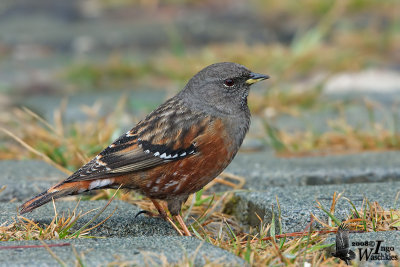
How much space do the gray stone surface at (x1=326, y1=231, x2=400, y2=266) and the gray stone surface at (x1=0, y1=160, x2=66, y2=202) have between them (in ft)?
7.35

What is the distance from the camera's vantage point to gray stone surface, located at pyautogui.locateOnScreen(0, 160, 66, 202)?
188 inches

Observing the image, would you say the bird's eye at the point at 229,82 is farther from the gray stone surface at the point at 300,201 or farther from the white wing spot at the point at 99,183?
the white wing spot at the point at 99,183

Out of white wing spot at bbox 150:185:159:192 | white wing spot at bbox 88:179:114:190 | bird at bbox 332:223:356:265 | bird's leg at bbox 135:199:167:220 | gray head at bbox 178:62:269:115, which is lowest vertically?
bird at bbox 332:223:356:265

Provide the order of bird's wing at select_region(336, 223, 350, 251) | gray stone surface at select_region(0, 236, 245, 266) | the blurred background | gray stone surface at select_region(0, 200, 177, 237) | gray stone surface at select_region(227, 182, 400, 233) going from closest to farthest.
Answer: gray stone surface at select_region(0, 236, 245, 266) → bird's wing at select_region(336, 223, 350, 251) → gray stone surface at select_region(227, 182, 400, 233) → gray stone surface at select_region(0, 200, 177, 237) → the blurred background

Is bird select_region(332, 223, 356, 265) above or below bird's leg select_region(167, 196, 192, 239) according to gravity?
below

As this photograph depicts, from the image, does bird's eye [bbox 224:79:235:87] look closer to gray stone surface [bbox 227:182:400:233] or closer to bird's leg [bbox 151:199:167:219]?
gray stone surface [bbox 227:182:400:233]

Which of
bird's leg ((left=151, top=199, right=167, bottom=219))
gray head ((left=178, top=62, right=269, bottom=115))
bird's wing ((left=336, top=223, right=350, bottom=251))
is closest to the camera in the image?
bird's wing ((left=336, top=223, right=350, bottom=251))

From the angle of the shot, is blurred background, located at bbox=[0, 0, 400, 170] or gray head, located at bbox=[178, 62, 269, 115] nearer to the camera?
gray head, located at bbox=[178, 62, 269, 115]

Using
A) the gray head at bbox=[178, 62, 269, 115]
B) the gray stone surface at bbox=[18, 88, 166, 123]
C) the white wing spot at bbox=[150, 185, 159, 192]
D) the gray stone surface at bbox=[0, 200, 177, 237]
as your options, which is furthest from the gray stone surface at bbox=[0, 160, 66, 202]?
the gray stone surface at bbox=[18, 88, 166, 123]

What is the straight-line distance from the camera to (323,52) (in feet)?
30.6

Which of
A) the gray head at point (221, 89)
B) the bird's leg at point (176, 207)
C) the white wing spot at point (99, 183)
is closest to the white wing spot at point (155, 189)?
the bird's leg at point (176, 207)

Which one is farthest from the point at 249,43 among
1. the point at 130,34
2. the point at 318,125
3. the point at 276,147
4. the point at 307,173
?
the point at 307,173

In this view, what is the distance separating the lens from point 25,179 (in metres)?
4.91

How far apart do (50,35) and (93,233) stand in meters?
8.82
